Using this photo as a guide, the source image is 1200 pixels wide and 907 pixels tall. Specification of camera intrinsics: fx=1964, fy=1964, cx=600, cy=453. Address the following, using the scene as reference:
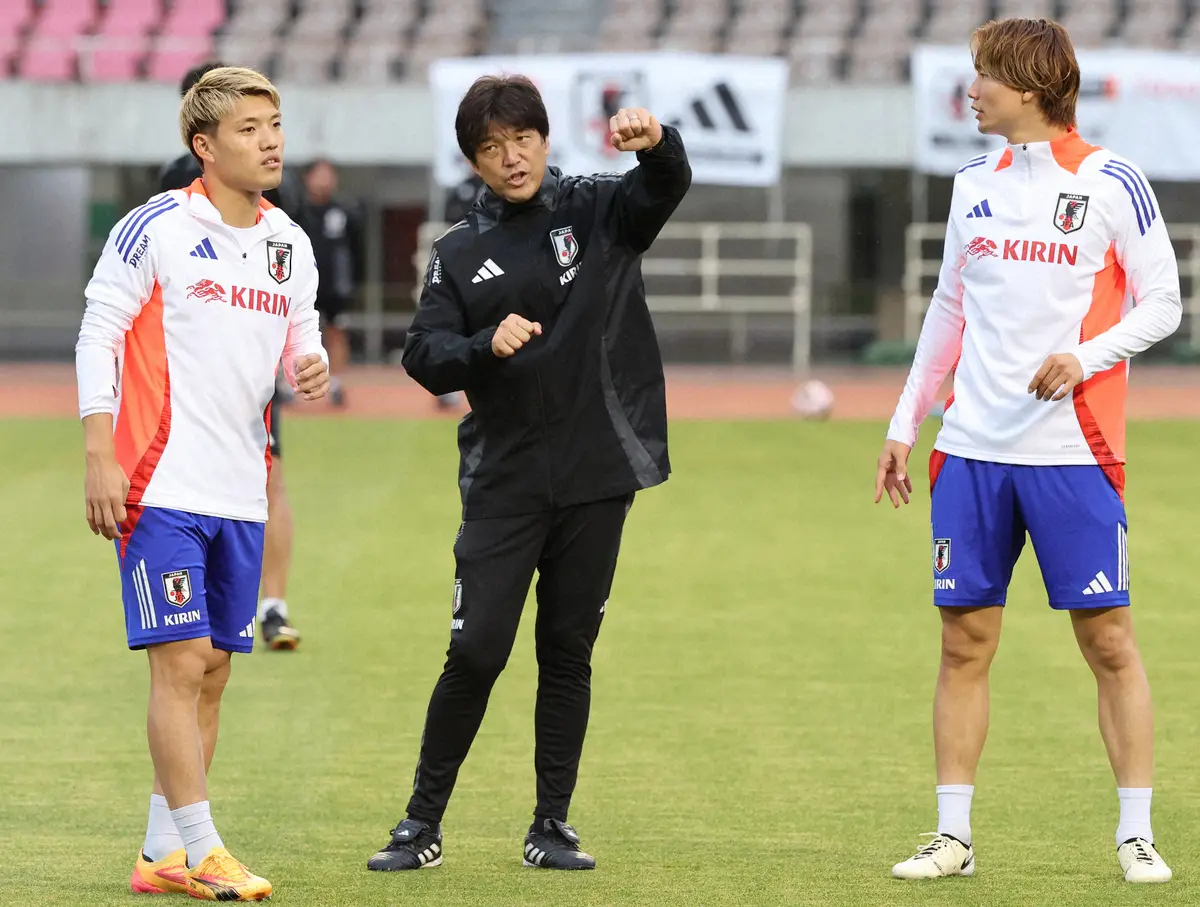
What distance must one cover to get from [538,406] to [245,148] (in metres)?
0.92

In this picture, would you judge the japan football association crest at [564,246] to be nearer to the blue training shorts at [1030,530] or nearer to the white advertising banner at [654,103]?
the blue training shorts at [1030,530]

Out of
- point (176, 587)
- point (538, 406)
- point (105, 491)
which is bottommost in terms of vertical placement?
point (176, 587)

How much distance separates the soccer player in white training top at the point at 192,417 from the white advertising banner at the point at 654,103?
700 inches

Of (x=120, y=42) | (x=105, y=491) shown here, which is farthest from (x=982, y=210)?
(x=120, y=42)

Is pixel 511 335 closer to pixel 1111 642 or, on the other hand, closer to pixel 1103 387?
pixel 1103 387

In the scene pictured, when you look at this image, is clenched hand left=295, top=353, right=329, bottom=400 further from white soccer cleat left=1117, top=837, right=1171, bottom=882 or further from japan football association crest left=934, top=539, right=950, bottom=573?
white soccer cleat left=1117, top=837, right=1171, bottom=882

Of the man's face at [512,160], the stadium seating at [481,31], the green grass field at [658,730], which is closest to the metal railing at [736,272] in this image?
the stadium seating at [481,31]

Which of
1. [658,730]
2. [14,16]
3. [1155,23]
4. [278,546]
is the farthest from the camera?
[14,16]

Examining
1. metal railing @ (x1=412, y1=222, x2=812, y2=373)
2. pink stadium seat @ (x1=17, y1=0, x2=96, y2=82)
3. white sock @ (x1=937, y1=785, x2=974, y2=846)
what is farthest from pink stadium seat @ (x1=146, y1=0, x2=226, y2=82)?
white sock @ (x1=937, y1=785, x2=974, y2=846)

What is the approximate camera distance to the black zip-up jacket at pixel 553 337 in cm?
473

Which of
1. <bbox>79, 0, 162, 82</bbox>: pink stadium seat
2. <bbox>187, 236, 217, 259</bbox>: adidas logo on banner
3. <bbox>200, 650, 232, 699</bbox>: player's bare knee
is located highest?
<bbox>79, 0, 162, 82</bbox>: pink stadium seat

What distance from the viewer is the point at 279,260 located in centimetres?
467

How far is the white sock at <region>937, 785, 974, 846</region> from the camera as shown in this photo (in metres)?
4.76

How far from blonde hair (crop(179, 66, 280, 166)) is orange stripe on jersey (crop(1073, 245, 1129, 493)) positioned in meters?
1.99
